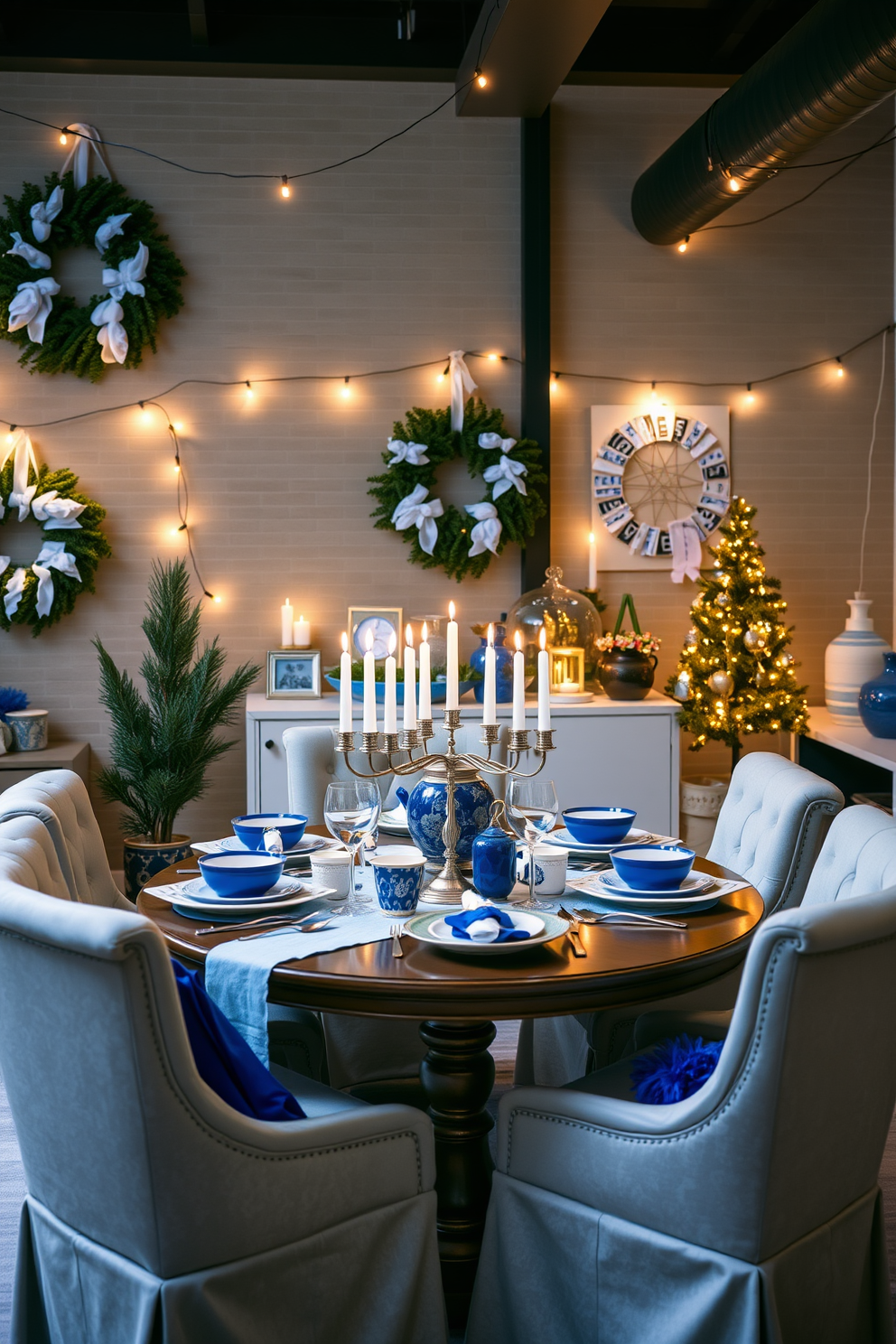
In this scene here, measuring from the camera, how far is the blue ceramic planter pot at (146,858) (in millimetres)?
4512

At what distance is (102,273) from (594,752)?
2887mm

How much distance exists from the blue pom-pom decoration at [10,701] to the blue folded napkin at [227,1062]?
3.31m

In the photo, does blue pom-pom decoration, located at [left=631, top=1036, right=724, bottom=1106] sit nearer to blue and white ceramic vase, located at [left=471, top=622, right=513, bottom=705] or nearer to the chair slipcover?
the chair slipcover

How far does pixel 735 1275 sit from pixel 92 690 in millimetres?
3992

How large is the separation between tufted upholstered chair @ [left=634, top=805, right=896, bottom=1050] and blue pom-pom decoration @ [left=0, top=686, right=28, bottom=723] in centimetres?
333

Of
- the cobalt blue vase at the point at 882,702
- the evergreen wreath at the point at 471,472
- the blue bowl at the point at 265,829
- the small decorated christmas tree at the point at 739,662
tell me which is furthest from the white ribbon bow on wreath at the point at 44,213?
the cobalt blue vase at the point at 882,702

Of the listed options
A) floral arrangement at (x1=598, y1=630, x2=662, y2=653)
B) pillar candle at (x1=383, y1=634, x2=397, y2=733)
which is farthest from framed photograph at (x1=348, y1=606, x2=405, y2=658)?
pillar candle at (x1=383, y1=634, x2=397, y2=733)

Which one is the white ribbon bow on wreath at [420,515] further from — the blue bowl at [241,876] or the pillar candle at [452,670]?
the blue bowl at [241,876]

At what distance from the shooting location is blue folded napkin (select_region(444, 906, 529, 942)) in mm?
1910

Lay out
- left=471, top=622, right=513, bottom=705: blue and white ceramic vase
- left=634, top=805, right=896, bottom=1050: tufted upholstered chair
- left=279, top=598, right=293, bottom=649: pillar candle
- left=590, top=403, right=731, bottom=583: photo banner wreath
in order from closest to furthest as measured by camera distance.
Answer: left=634, top=805, right=896, bottom=1050: tufted upholstered chair
left=471, top=622, right=513, bottom=705: blue and white ceramic vase
left=279, top=598, right=293, bottom=649: pillar candle
left=590, top=403, right=731, bottom=583: photo banner wreath

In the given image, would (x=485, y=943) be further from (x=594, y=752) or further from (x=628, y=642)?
(x=628, y=642)

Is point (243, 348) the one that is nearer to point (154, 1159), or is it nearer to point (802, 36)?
point (802, 36)

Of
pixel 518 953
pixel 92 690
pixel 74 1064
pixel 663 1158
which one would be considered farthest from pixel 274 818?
pixel 92 690

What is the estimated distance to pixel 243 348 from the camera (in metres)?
5.02
